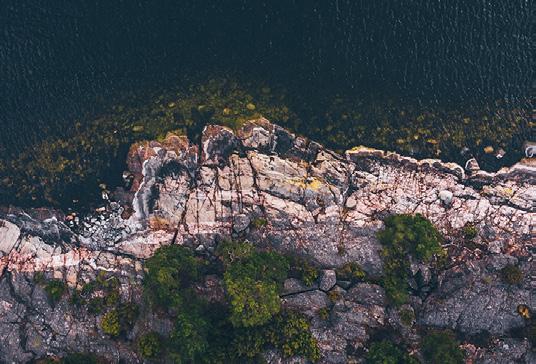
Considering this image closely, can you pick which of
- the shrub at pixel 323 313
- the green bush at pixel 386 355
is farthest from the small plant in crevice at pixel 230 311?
the green bush at pixel 386 355

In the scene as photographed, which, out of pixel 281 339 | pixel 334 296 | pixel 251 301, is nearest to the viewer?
pixel 251 301

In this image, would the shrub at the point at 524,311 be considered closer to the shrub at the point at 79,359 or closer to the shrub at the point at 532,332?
the shrub at the point at 532,332

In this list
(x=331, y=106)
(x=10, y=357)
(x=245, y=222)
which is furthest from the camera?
(x=331, y=106)

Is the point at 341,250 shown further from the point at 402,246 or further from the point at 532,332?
the point at 532,332

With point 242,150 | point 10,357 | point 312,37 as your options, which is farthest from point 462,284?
point 10,357

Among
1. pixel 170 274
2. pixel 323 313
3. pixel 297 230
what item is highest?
pixel 297 230

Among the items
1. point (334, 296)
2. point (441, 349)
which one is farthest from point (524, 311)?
point (334, 296)

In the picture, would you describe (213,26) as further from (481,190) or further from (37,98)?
(481,190)

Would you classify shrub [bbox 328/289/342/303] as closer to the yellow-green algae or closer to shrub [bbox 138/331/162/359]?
the yellow-green algae
